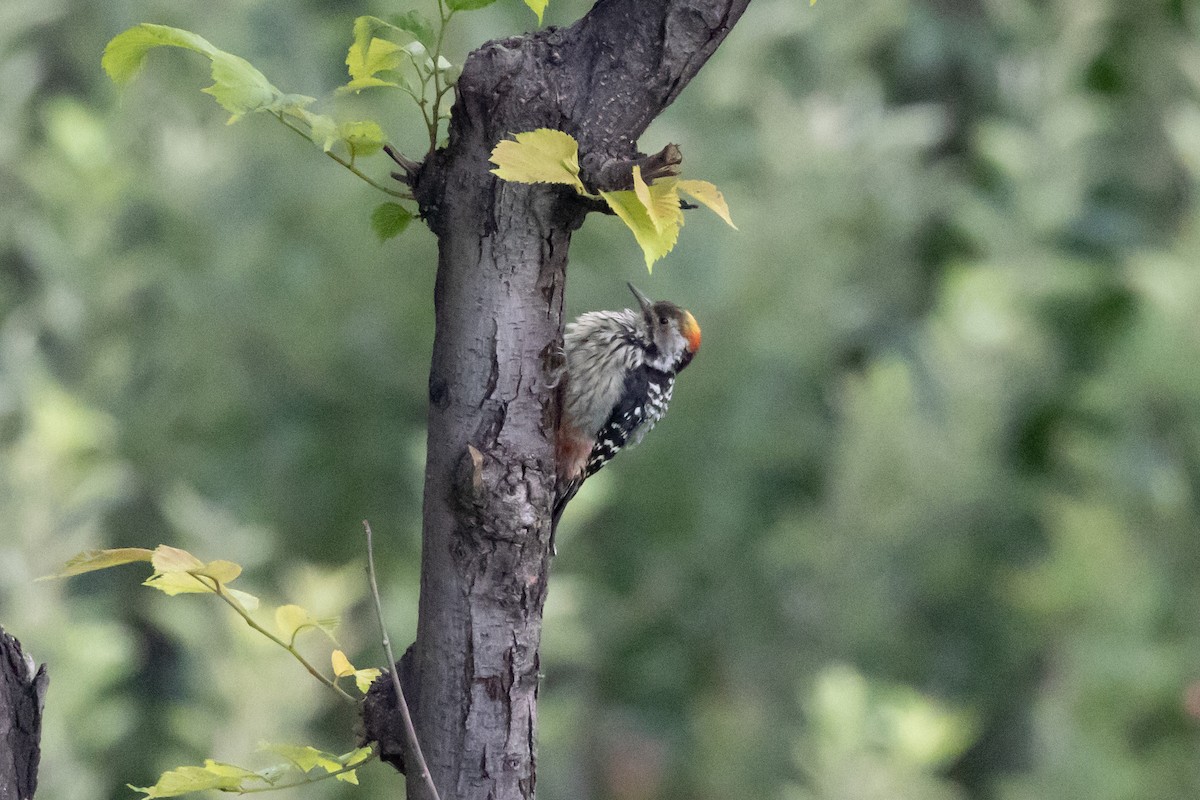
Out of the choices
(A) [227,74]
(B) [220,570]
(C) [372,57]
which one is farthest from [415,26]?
(B) [220,570]

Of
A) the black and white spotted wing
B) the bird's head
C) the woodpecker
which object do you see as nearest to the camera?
the woodpecker

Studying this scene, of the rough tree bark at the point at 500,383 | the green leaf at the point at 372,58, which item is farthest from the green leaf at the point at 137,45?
the rough tree bark at the point at 500,383

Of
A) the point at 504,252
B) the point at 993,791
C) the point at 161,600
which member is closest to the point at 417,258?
the point at 161,600

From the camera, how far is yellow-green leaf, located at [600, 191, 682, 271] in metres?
1.04

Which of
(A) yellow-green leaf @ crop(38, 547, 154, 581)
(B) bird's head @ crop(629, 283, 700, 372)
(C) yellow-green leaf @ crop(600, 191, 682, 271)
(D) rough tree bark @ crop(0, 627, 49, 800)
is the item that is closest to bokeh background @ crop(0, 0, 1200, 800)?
(B) bird's head @ crop(629, 283, 700, 372)

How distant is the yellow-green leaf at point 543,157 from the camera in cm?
104

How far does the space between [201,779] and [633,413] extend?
1441 millimetres

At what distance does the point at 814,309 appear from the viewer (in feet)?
13.6

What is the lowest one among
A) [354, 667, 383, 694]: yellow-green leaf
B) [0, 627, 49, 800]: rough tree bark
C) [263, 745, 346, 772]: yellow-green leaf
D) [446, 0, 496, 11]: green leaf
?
[263, 745, 346, 772]: yellow-green leaf

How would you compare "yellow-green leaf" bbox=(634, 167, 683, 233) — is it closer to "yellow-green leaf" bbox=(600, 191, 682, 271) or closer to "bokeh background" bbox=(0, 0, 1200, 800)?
"yellow-green leaf" bbox=(600, 191, 682, 271)

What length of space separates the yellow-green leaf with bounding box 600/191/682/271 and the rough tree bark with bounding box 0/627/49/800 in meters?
0.72

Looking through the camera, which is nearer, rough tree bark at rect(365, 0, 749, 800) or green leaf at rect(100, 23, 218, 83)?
green leaf at rect(100, 23, 218, 83)

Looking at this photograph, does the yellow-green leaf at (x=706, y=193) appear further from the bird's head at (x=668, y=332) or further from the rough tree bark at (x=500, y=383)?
the bird's head at (x=668, y=332)

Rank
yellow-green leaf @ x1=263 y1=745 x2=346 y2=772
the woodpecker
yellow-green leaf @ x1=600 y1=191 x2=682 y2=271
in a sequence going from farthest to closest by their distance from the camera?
1. the woodpecker
2. yellow-green leaf @ x1=263 y1=745 x2=346 y2=772
3. yellow-green leaf @ x1=600 y1=191 x2=682 y2=271
